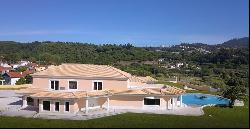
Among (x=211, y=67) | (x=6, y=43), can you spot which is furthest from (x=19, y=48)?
(x=211, y=67)

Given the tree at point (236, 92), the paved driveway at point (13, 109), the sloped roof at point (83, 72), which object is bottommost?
the paved driveway at point (13, 109)

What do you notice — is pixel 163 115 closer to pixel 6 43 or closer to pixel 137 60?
pixel 137 60

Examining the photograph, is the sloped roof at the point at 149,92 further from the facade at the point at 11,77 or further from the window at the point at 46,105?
the facade at the point at 11,77

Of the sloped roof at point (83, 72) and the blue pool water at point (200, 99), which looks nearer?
the sloped roof at point (83, 72)

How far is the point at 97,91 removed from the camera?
2883 centimetres

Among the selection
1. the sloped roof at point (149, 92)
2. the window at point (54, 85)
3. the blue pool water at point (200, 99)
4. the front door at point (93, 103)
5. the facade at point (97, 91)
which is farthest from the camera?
the blue pool water at point (200, 99)

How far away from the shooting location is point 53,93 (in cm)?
2697

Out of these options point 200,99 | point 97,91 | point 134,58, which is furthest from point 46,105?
point 134,58

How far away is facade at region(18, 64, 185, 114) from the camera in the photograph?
90.4 ft

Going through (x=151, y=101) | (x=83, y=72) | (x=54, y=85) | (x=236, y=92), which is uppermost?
(x=83, y=72)

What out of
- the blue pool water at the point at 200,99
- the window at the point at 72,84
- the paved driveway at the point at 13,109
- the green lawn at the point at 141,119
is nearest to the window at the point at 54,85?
the window at the point at 72,84

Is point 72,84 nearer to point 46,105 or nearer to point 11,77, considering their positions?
point 46,105

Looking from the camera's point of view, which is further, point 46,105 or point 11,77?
point 11,77

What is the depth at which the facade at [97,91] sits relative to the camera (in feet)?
90.4
